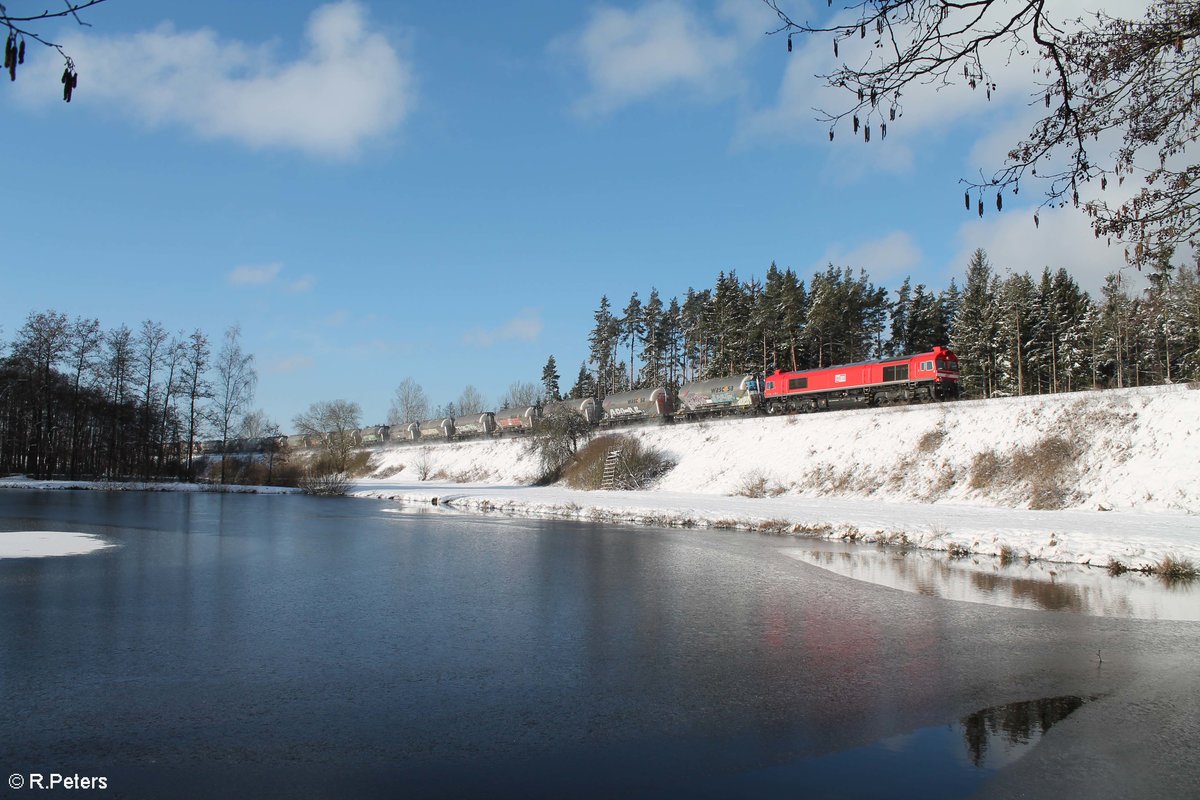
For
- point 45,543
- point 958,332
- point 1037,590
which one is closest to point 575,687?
point 1037,590

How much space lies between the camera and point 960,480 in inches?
1188

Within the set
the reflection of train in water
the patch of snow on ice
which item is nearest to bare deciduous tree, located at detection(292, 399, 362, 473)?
the reflection of train in water

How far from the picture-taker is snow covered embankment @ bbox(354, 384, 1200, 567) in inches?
784

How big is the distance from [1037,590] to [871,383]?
30.2 metres

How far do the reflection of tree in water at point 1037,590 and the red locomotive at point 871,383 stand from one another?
26552 millimetres

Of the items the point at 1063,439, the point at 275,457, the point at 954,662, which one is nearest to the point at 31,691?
the point at 954,662

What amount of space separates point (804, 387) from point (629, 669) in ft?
135

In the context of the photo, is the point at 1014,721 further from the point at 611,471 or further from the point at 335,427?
the point at 335,427

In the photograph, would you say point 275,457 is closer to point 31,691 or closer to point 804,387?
point 804,387

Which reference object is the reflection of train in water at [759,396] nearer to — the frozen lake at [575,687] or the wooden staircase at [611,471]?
the wooden staircase at [611,471]

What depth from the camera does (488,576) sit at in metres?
14.0

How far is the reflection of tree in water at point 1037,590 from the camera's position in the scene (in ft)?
39.3

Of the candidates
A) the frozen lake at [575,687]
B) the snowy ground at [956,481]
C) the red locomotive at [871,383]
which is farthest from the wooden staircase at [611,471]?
the frozen lake at [575,687]

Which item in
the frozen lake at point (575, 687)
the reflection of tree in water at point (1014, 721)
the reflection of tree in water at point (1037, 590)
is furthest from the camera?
the reflection of tree in water at point (1037, 590)
